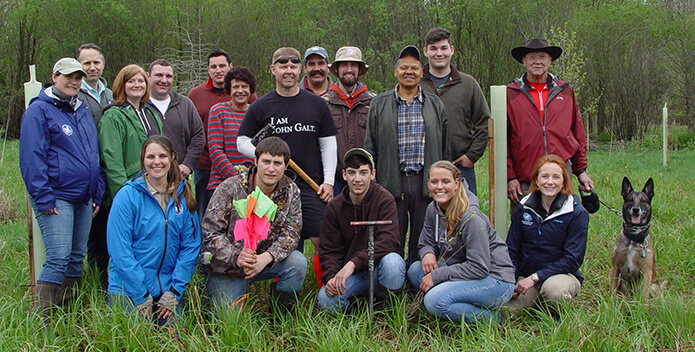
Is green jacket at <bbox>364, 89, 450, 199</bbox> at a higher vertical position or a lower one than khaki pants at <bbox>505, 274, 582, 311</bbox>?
higher

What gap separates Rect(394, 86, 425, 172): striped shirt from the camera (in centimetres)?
456

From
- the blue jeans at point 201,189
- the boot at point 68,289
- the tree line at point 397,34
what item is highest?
the tree line at point 397,34

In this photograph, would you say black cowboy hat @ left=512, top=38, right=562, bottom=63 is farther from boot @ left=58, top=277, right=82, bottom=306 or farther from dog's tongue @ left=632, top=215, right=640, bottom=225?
boot @ left=58, top=277, right=82, bottom=306

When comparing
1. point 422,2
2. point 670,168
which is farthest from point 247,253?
point 422,2

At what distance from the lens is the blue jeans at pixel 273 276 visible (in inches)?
156

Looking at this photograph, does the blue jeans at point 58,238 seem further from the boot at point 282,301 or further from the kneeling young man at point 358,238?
the kneeling young man at point 358,238

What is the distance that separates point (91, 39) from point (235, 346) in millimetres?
22627

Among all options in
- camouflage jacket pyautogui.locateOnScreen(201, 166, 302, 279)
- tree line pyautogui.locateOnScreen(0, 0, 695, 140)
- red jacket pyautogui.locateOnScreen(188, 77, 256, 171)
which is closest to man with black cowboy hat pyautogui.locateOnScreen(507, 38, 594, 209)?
camouflage jacket pyautogui.locateOnScreen(201, 166, 302, 279)

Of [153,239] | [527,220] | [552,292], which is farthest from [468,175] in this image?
[153,239]

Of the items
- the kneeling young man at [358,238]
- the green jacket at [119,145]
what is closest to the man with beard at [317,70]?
the kneeling young man at [358,238]

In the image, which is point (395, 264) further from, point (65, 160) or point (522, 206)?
point (65, 160)

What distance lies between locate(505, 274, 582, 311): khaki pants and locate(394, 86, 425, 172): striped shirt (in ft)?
4.28

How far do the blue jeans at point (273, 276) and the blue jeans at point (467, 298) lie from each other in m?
0.97

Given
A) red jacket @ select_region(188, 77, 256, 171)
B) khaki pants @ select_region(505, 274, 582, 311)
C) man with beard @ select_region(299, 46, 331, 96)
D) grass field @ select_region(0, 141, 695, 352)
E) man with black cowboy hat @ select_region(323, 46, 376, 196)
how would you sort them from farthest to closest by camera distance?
1. red jacket @ select_region(188, 77, 256, 171)
2. man with beard @ select_region(299, 46, 331, 96)
3. man with black cowboy hat @ select_region(323, 46, 376, 196)
4. khaki pants @ select_region(505, 274, 582, 311)
5. grass field @ select_region(0, 141, 695, 352)
